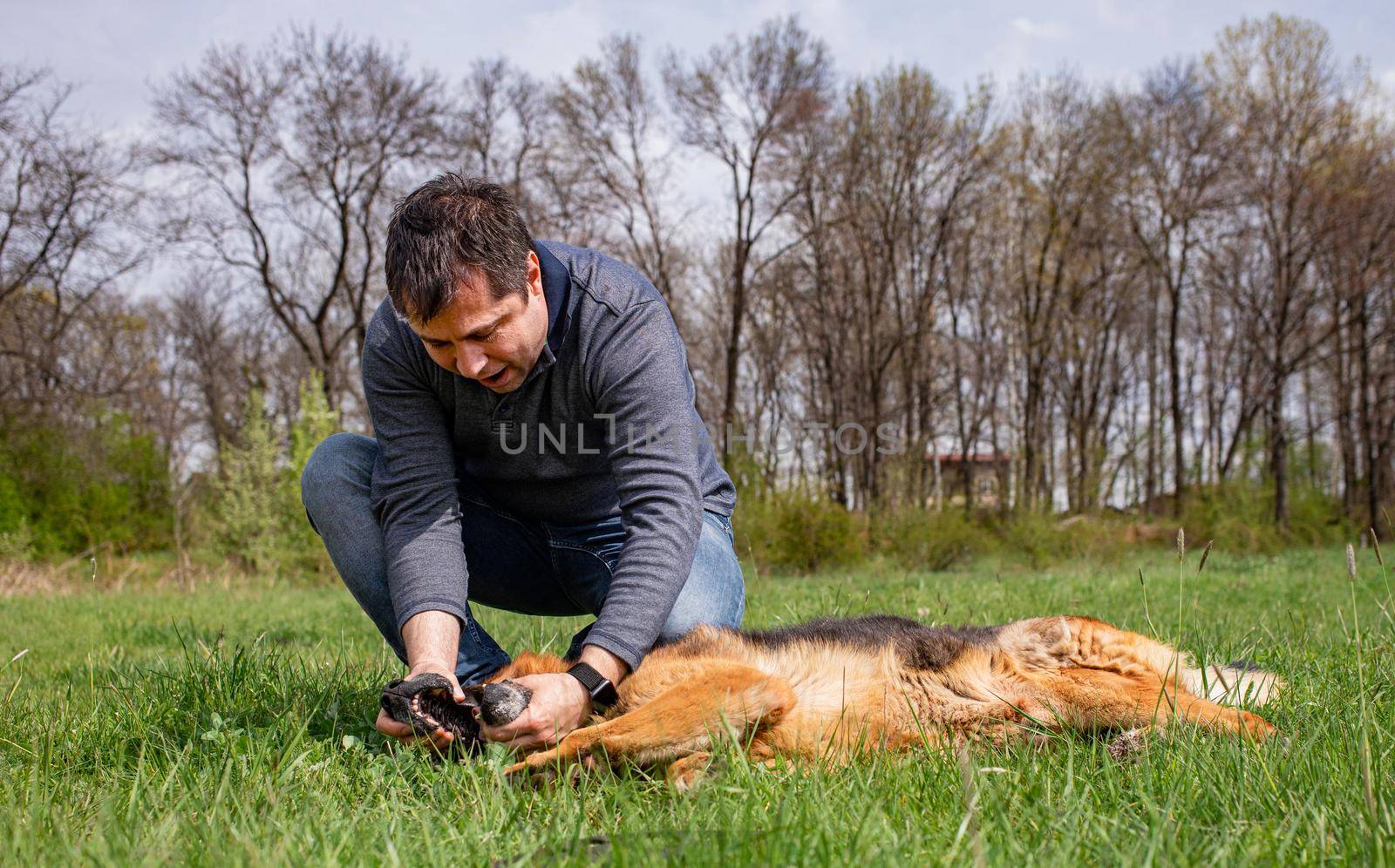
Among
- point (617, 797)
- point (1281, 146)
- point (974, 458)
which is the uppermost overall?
point (1281, 146)

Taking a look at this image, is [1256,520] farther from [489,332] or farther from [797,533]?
[489,332]

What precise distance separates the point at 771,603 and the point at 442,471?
346cm

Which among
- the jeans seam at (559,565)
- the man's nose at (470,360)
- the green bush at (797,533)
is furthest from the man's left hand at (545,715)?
the green bush at (797,533)

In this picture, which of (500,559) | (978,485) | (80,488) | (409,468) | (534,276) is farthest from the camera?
(978,485)

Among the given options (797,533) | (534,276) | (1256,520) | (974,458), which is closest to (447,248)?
(534,276)

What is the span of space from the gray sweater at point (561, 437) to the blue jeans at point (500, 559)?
8 centimetres

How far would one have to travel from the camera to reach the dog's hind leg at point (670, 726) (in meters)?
2.21

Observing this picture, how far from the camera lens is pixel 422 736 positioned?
7.83ft

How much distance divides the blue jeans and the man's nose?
28.9 inches

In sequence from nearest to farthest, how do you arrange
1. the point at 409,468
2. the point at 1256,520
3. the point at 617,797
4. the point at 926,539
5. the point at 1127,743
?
the point at 617,797
the point at 1127,743
the point at 409,468
the point at 926,539
the point at 1256,520

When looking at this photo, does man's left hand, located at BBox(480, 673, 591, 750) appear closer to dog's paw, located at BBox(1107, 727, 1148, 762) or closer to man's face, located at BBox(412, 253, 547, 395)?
man's face, located at BBox(412, 253, 547, 395)

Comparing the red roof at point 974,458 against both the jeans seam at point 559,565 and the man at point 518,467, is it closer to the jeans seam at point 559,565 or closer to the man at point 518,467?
the jeans seam at point 559,565

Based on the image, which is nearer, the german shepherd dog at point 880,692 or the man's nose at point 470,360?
the german shepherd dog at point 880,692

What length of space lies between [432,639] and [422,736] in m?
0.34
